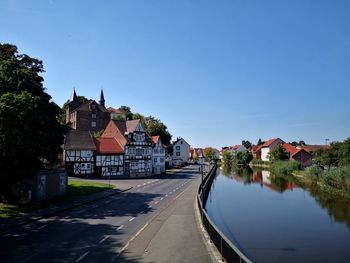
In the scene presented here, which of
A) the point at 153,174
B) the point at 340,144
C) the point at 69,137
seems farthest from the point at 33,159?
the point at 340,144

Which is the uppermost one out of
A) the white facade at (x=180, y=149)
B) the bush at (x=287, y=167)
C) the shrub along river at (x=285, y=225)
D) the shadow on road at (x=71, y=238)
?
the white facade at (x=180, y=149)

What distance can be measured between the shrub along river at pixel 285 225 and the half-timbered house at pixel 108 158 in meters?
23.1

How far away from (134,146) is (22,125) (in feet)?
141

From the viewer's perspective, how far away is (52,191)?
3459cm

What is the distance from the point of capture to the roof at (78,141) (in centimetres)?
6014

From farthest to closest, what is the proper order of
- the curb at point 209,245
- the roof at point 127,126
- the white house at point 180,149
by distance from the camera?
1. the white house at point 180,149
2. the roof at point 127,126
3. the curb at point 209,245

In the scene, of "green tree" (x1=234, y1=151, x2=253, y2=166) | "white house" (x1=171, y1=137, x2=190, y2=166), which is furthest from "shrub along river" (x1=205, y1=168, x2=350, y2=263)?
"green tree" (x1=234, y1=151, x2=253, y2=166)

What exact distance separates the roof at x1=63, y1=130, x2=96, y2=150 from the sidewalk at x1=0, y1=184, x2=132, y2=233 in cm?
2250

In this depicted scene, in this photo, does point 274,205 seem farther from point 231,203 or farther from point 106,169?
point 106,169

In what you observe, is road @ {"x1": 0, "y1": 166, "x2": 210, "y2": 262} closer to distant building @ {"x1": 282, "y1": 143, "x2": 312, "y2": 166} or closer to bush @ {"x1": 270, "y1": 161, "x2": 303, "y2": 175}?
bush @ {"x1": 270, "y1": 161, "x2": 303, "y2": 175}

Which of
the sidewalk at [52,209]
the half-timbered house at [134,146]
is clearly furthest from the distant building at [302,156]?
the sidewalk at [52,209]

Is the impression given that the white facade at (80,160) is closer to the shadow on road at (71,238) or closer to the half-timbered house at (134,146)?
the half-timbered house at (134,146)

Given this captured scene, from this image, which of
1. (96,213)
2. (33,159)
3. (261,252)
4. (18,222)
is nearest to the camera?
(261,252)

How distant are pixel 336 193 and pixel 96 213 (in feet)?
117
